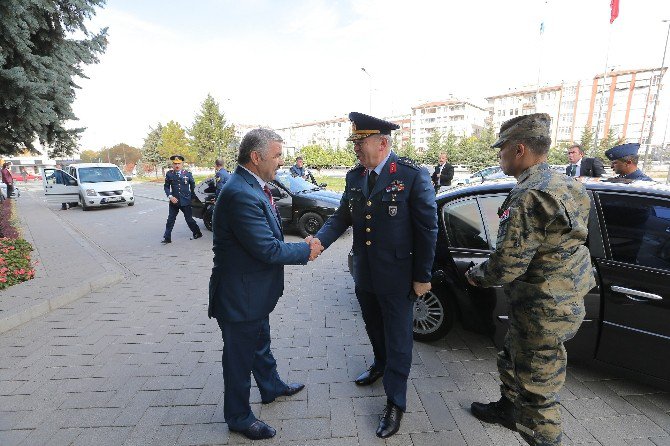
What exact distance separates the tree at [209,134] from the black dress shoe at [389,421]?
134ft

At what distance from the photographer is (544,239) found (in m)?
1.78

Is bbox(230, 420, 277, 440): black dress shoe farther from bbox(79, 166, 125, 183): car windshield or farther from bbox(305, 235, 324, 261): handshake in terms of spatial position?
bbox(79, 166, 125, 183): car windshield

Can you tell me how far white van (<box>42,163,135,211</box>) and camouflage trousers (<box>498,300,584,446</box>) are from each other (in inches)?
635

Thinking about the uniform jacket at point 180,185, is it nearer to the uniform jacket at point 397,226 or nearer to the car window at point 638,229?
the uniform jacket at point 397,226

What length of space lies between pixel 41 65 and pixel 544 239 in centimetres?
870

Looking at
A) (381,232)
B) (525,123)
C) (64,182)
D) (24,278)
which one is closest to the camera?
(525,123)

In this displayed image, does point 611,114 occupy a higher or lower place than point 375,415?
higher

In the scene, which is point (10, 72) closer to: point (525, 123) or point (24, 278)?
point (24, 278)

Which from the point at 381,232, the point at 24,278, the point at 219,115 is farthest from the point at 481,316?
the point at 219,115

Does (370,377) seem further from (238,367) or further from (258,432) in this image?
(238,367)

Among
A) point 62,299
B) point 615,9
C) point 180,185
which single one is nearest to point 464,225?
point 62,299

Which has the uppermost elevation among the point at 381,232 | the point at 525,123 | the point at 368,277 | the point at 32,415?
the point at 525,123

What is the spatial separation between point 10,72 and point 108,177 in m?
10.2

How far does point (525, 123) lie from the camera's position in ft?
6.11
